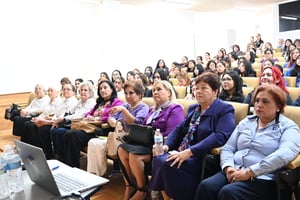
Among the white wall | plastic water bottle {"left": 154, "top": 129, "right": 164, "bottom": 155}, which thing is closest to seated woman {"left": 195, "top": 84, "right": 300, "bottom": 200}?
plastic water bottle {"left": 154, "top": 129, "right": 164, "bottom": 155}

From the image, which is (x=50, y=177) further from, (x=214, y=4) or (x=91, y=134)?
(x=214, y=4)

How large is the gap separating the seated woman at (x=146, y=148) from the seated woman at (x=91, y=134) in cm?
66

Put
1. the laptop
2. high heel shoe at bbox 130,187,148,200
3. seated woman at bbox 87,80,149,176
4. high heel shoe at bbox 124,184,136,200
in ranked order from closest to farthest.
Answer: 1. the laptop
2. high heel shoe at bbox 130,187,148,200
3. high heel shoe at bbox 124,184,136,200
4. seated woman at bbox 87,80,149,176

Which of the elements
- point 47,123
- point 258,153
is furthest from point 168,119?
point 47,123

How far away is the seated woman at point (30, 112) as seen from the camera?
448cm

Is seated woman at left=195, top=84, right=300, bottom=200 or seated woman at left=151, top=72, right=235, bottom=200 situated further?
seated woman at left=151, top=72, right=235, bottom=200

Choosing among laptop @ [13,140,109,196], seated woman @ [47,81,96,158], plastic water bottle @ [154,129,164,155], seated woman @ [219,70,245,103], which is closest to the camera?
laptop @ [13,140,109,196]

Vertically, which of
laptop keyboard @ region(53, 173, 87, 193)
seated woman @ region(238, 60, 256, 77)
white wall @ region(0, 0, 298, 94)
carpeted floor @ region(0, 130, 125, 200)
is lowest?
carpeted floor @ region(0, 130, 125, 200)

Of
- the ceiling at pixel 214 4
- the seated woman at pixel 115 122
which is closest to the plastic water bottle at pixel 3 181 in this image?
the seated woman at pixel 115 122

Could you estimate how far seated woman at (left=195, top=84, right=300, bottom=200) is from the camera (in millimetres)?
1730

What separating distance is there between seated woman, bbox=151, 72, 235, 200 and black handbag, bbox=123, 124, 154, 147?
0.19 m

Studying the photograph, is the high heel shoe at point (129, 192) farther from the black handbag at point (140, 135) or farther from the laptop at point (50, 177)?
the laptop at point (50, 177)

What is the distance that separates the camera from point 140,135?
8.37 ft

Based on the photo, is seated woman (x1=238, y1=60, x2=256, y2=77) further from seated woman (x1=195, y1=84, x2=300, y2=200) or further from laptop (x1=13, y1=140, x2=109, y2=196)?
laptop (x1=13, y1=140, x2=109, y2=196)
